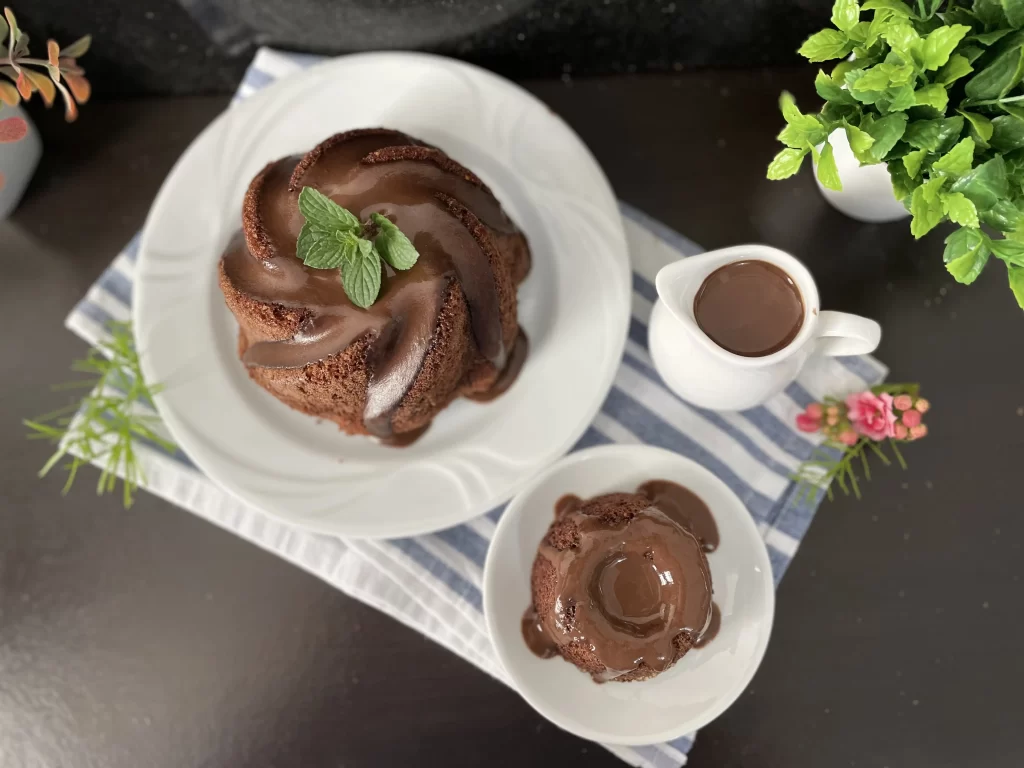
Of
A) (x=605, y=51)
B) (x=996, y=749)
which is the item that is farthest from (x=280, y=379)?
(x=996, y=749)

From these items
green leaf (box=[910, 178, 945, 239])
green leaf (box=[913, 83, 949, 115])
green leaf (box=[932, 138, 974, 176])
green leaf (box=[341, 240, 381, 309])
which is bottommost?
green leaf (box=[341, 240, 381, 309])

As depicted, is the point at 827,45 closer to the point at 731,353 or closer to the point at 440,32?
the point at 731,353

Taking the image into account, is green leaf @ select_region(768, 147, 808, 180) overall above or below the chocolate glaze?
above

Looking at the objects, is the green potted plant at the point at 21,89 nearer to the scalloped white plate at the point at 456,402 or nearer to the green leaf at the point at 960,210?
the scalloped white plate at the point at 456,402

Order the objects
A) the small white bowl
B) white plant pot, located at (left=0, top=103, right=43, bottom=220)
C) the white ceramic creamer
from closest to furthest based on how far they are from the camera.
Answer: the white ceramic creamer
the small white bowl
white plant pot, located at (left=0, top=103, right=43, bottom=220)

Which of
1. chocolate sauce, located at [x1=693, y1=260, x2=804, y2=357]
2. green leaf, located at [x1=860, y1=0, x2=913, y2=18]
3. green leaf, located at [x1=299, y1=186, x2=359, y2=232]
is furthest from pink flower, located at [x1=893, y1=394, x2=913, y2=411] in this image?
green leaf, located at [x1=299, y1=186, x2=359, y2=232]

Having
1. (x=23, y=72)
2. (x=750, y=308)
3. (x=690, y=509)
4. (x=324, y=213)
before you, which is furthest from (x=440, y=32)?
(x=690, y=509)

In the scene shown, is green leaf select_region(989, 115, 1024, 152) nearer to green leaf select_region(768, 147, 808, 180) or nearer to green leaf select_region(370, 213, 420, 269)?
green leaf select_region(768, 147, 808, 180)

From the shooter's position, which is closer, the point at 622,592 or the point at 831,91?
the point at 831,91
